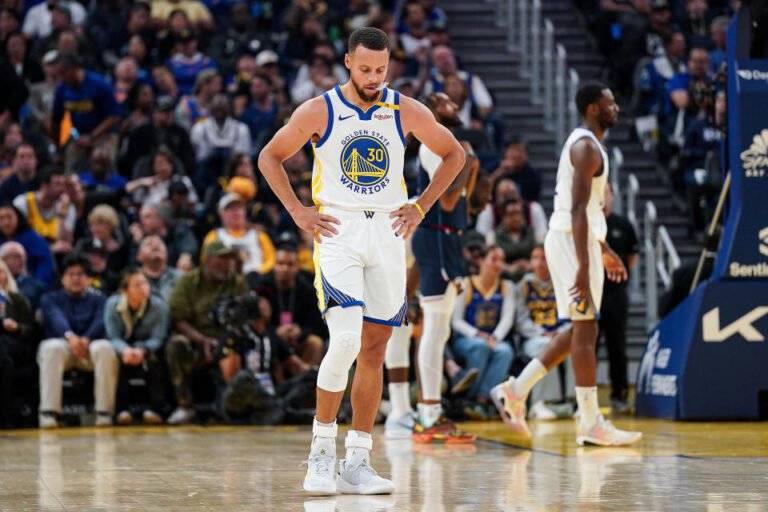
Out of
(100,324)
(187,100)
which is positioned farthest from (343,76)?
(100,324)

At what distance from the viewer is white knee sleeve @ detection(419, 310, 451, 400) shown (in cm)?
921

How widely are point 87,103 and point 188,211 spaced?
240 centimetres

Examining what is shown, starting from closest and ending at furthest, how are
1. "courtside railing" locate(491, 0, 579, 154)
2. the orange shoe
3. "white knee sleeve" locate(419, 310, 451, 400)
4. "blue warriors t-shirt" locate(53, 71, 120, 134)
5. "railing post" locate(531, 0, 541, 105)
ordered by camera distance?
the orange shoe
"white knee sleeve" locate(419, 310, 451, 400)
"blue warriors t-shirt" locate(53, 71, 120, 134)
"courtside railing" locate(491, 0, 579, 154)
"railing post" locate(531, 0, 541, 105)

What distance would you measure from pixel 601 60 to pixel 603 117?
11098 millimetres

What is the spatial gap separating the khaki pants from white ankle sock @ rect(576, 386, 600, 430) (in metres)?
4.70

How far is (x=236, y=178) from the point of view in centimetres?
1397

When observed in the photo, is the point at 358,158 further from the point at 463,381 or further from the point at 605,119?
the point at 463,381

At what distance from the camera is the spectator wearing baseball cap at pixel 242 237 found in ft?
44.0

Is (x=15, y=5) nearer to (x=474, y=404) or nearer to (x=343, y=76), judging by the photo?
(x=343, y=76)

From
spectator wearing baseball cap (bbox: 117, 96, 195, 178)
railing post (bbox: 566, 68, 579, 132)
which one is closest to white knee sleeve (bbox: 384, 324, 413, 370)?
spectator wearing baseball cap (bbox: 117, 96, 195, 178)

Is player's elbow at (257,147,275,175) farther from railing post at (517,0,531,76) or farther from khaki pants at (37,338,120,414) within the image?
railing post at (517,0,531,76)

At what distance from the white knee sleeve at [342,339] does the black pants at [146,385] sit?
5.79 metres

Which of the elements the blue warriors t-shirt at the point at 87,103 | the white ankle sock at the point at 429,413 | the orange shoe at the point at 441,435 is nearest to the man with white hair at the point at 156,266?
the blue warriors t-shirt at the point at 87,103

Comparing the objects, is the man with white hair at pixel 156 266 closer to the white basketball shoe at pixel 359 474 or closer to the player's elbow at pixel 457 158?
the player's elbow at pixel 457 158
